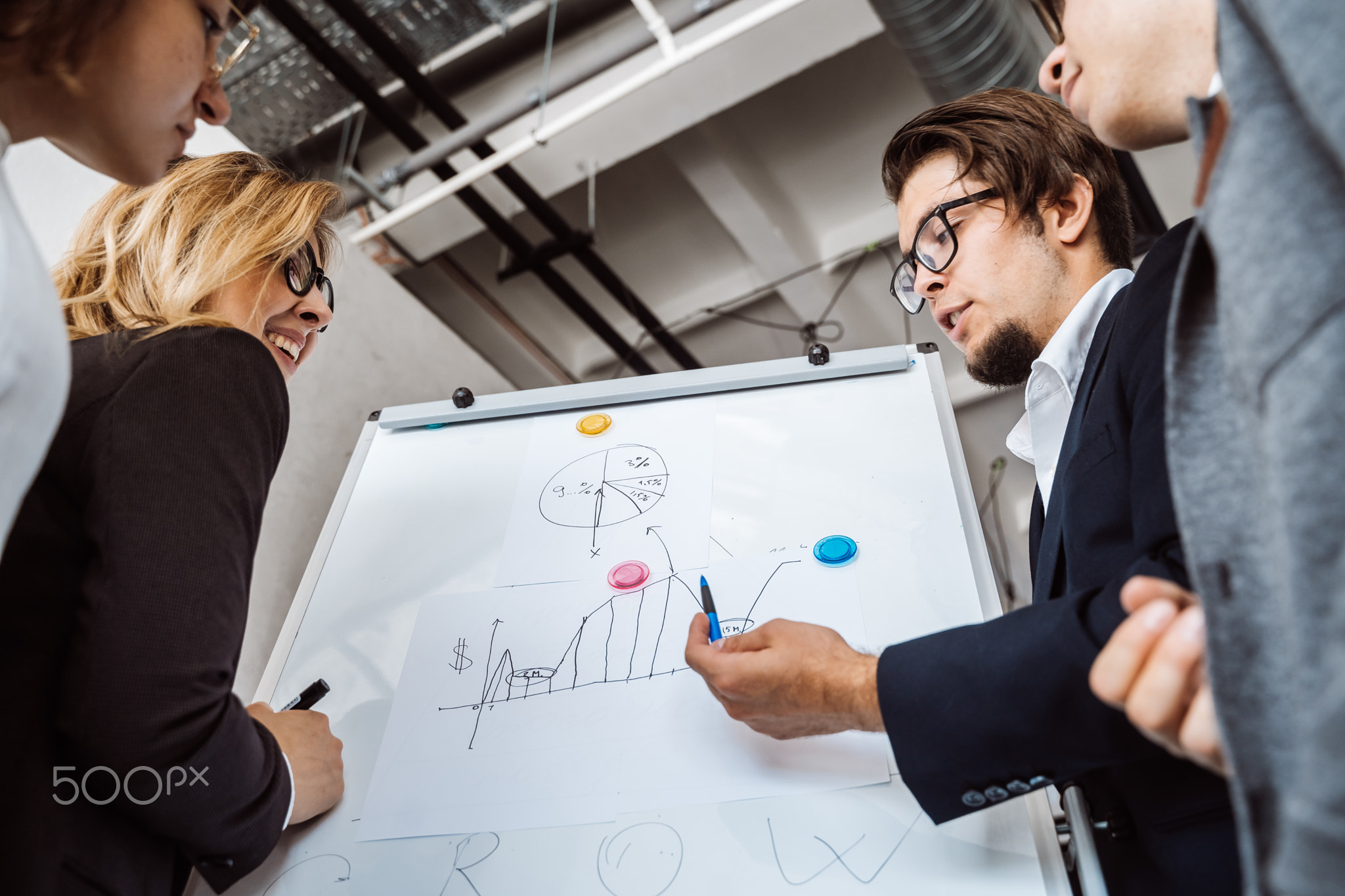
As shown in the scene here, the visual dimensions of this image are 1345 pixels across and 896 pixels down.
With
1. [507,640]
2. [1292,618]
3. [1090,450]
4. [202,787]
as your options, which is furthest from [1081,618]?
[202,787]

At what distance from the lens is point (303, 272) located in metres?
1.12

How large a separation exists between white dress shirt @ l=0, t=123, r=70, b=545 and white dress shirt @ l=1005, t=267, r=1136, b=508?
0.96 metres

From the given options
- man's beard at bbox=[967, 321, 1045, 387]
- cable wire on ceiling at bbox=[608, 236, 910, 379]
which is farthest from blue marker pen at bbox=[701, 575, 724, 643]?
cable wire on ceiling at bbox=[608, 236, 910, 379]

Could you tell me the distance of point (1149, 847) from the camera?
2.23 ft

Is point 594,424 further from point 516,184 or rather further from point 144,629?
point 516,184

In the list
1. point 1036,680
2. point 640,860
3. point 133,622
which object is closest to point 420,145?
point 133,622

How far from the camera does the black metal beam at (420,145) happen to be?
197cm

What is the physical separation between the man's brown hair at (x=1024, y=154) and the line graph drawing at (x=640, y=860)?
92 centimetres

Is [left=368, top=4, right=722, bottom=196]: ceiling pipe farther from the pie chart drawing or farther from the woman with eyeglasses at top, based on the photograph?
the woman with eyeglasses at top

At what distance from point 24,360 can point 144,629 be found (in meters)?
0.25

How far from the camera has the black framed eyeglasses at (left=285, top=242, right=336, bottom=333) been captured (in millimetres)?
1088

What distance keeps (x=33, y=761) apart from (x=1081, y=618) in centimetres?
82

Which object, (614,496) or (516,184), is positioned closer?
(614,496)

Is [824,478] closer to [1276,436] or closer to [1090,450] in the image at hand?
[1090,450]
